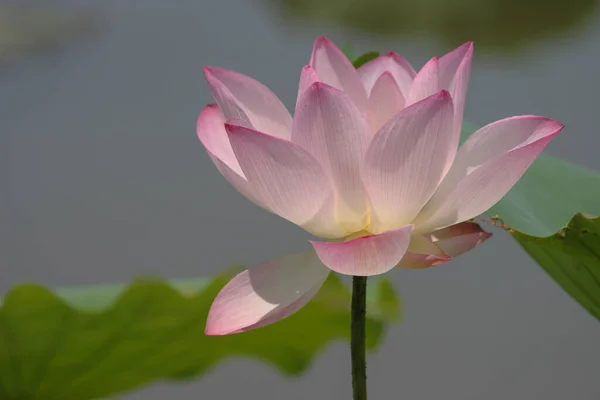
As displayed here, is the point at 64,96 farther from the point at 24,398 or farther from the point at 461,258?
the point at 24,398

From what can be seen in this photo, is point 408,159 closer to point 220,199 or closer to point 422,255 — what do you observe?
point 422,255

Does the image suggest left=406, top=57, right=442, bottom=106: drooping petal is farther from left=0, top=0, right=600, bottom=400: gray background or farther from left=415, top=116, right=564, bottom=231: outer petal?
left=0, top=0, right=600, bottom=400: gray background

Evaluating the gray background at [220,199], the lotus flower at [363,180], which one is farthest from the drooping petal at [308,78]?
the gray background at [220,199]

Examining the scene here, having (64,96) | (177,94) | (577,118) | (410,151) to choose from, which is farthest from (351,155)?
(64,96)

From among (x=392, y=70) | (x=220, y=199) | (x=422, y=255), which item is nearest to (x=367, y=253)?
(x=422, y=255)

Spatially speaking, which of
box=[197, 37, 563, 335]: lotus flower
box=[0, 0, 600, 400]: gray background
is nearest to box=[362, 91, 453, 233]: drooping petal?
box=[197, 37, 563, 335]: lotus flower
